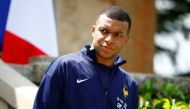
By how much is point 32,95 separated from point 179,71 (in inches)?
633

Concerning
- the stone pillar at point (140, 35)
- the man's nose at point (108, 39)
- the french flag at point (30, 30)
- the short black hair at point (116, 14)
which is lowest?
the stone pillar at point (140, 35)

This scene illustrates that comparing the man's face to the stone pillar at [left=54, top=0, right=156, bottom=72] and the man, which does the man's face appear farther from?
the stone pillar at [left=54, top=0, right=156, bottom=72]

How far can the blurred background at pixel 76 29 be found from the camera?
691 cm

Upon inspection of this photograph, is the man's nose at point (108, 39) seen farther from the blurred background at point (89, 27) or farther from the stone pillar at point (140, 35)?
the stone pillar at point (140, 35)

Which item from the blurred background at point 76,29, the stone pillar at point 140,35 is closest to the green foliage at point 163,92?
the blurred background at point 76,29

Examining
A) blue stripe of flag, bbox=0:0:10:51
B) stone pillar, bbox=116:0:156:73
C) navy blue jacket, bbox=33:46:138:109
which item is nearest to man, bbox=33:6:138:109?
navy blue jacket, bbox=33:46:138:109

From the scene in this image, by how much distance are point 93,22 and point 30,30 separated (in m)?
3.52

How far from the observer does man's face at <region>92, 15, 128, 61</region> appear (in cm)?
426

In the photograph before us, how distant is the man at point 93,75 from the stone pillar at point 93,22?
242 inches

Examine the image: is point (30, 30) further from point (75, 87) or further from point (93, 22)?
point (93, 22)

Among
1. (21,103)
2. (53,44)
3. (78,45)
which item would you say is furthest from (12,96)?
(78,45)

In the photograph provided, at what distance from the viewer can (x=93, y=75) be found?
14.0 ft

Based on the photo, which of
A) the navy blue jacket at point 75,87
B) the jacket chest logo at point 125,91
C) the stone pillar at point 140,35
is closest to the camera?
the navy blue jacket at point 75,87

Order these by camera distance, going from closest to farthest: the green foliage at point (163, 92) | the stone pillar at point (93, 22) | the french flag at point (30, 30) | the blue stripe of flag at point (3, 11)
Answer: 1. the blue stripe of flag at point (3, 11)
2. the french flag at point (30, 30)
3. the green foliage at point (163, 92)
4. the stone pillar at point (93, 22)
